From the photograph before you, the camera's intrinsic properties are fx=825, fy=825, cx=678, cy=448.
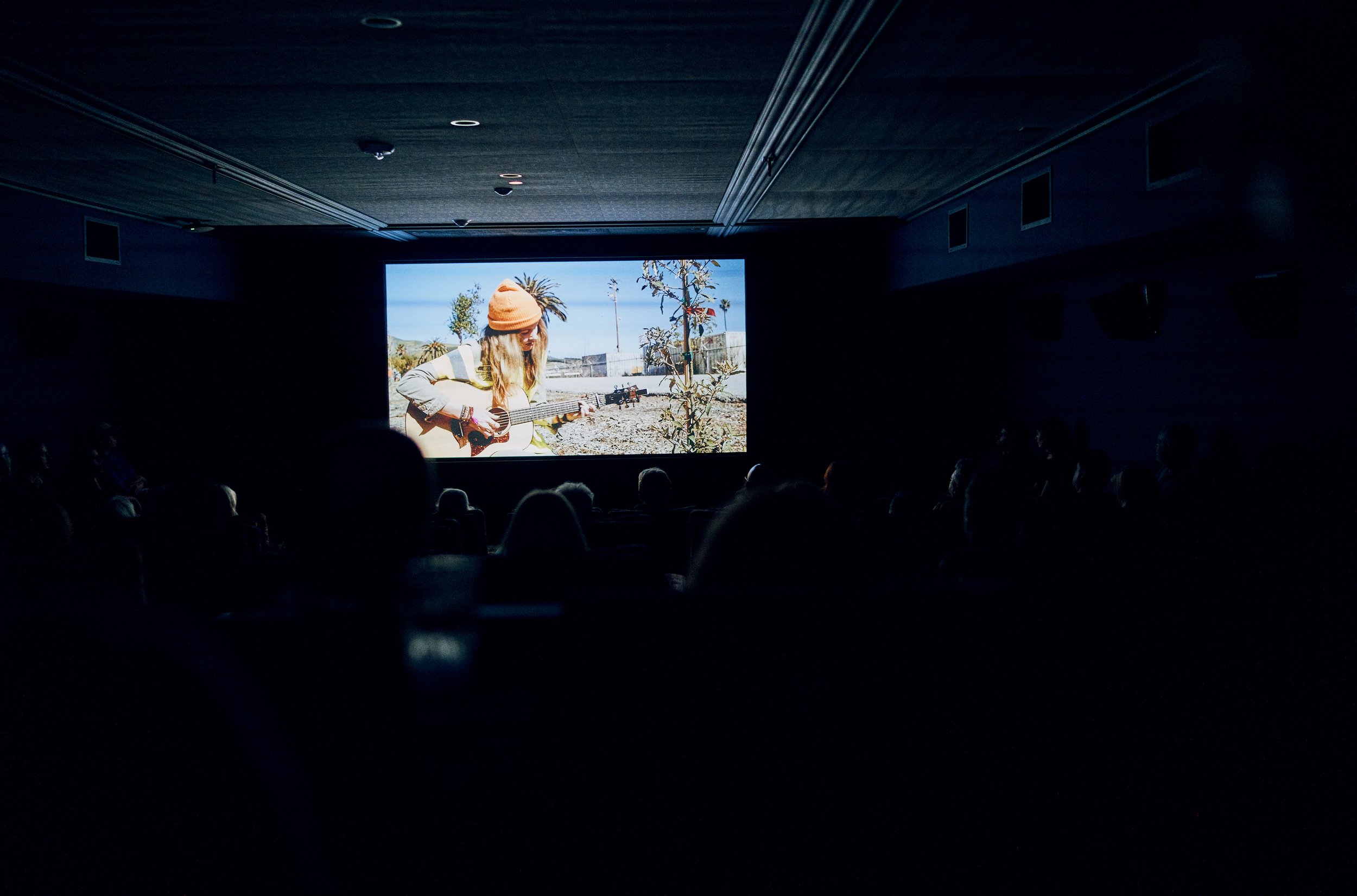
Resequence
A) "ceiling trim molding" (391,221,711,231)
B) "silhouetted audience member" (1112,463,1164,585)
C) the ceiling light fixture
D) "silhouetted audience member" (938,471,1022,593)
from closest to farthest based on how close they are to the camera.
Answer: "silhouetted audience member" (1112,463,1164,585) → "silhouetted audience member" (938,471,1022,593) → the ceiling light fixture → "ceiling trim molding" (391,221,711,231)

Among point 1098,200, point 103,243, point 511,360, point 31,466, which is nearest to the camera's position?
point 1098,200

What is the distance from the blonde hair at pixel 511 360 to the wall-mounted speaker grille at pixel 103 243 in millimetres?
3173

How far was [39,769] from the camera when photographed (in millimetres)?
1042

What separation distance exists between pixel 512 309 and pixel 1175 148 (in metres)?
6.19

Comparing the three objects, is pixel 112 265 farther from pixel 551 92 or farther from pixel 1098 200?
pixel 1098 200

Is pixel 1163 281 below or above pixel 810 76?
below

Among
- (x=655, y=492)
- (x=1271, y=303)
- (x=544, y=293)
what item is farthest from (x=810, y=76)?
(x=544, y=293)

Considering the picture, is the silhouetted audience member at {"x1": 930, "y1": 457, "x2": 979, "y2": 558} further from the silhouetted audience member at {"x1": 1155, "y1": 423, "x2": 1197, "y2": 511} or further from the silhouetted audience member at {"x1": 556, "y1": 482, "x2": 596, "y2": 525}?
the silhouetted audience member at {"x1": 556, "y1": 482, "x2": 596, "y2": 525}

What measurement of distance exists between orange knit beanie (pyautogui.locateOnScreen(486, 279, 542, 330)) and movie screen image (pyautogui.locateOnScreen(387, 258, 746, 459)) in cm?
1

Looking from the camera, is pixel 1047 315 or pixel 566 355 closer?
pixel 1047 315

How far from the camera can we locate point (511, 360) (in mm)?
8516

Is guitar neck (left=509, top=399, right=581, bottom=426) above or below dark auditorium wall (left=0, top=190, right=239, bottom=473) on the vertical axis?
below

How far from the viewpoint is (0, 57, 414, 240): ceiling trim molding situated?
3.91 meters

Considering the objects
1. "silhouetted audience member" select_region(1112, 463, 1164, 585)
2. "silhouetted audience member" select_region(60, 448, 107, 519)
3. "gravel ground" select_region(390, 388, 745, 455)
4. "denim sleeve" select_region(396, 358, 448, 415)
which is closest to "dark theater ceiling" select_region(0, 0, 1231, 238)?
"silhouetted audience member" select_region(1112, 463, 1164, 585)
